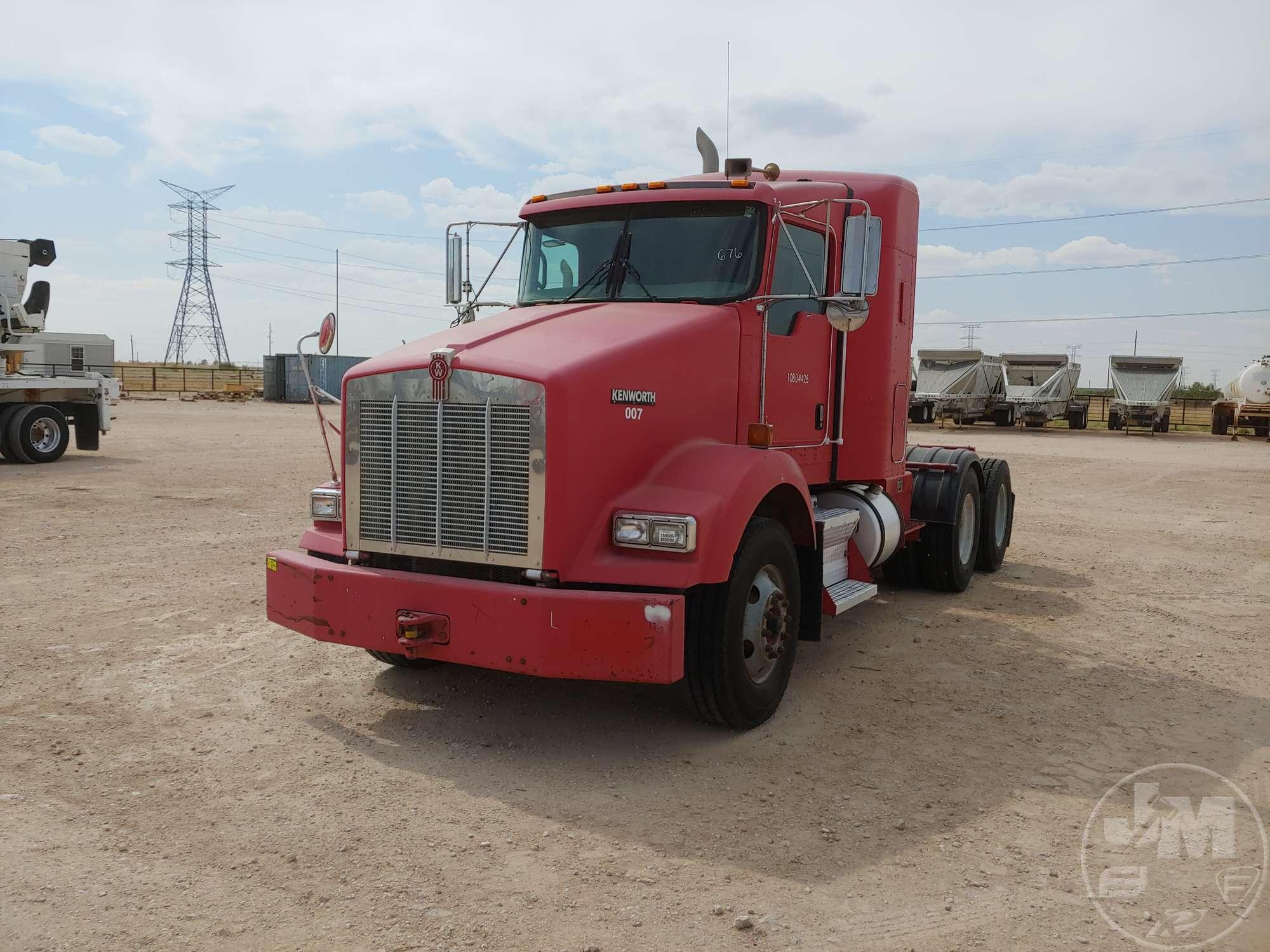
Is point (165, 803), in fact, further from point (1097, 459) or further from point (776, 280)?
point (1097, 459)

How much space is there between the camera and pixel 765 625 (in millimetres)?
5391

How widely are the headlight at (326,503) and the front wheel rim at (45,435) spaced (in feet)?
49.4

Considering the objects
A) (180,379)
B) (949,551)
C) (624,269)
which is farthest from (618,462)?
(180,379)

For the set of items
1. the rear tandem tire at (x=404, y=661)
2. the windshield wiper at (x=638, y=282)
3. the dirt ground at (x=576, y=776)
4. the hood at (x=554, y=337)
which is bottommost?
the dirt ground at (x=576, y=776)

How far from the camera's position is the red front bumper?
14.9 feet

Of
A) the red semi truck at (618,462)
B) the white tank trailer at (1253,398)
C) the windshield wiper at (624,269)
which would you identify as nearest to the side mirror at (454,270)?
the red semi truck at (618,462)

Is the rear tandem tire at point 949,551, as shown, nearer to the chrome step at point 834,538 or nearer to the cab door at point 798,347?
the chrome step at point 834,538

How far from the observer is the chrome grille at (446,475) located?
15.5ft

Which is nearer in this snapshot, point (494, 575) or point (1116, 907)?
point (1116, 907)

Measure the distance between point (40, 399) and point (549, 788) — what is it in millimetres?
17430

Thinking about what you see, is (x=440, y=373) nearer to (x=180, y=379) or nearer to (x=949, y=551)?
(x=949, y=551)

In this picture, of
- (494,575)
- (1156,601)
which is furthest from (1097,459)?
Answer: (494,575)

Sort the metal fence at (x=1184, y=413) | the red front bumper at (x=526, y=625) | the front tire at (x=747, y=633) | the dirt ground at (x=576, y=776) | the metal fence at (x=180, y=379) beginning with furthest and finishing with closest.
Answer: the metal fence at (x=180, y=379)
the metal fence at (x=1184, y=413)
the front tire at (x=747, y=633)
the red front bumper at (x=526, y=625)
the dirt ground at (x=576, y=776)

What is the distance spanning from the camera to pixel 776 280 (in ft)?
19.4
